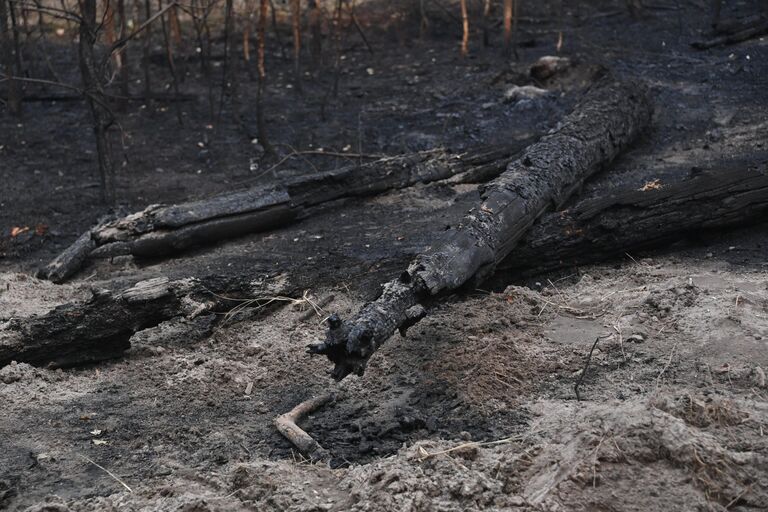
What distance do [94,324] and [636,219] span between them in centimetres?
348

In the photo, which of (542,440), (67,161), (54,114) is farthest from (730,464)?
(54,114)

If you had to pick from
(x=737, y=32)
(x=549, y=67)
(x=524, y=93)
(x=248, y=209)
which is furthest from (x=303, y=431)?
(x=737, y=32)

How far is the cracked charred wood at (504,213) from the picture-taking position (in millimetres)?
4219

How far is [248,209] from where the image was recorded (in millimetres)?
6969

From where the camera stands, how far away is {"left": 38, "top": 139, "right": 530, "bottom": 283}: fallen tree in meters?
6.70

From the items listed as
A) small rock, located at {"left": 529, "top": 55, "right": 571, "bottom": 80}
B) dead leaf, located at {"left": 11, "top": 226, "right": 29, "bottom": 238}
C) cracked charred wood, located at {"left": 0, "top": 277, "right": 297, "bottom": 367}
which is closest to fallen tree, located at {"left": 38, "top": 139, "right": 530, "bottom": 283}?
dead leaf, located at {"left": 11, "top": 226, "right": 29, "bottom": 238}

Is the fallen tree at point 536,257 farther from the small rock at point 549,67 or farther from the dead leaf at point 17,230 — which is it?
the small rock at point 549,67

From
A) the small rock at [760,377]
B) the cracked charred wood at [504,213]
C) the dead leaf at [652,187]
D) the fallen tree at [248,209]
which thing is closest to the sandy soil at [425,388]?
the small rock at [760,377]

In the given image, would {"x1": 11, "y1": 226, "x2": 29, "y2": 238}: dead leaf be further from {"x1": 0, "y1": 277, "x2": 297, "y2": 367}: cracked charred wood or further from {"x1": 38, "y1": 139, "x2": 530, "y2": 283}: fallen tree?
{"x1": 0, "y1": 277, "x2": 297, "y2": 367}: cracked charred wood

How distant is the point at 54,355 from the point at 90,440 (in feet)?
3.11

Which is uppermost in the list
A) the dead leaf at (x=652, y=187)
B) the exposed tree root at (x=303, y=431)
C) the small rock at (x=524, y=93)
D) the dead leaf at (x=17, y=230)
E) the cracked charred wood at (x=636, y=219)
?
the small rock at (x=524, y=93)

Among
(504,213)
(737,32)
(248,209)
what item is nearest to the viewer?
(504,213)

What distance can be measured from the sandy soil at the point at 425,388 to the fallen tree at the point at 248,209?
5.0 inches

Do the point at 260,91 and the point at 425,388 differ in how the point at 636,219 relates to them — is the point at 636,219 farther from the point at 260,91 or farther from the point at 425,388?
the point at 260,91
